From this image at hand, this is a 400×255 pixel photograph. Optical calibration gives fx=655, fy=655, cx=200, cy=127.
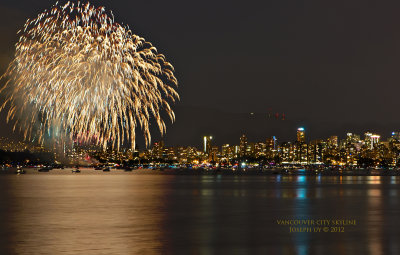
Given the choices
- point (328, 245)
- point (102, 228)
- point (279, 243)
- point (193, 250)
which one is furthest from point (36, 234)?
point (328, 245)

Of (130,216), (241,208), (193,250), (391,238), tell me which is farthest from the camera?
(241,208)

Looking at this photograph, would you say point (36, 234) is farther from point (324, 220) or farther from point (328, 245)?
point (324, 220)

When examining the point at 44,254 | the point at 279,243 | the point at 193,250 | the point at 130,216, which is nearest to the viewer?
the point at 44,254

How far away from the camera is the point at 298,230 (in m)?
27.2

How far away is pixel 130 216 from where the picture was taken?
33.9m

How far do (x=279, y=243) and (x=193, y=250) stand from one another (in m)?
3.39

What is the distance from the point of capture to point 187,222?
104 feet

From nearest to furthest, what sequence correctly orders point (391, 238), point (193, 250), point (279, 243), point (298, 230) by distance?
point (193, 250)
point (279, 243)
point (391, 238)
point (298, 230)

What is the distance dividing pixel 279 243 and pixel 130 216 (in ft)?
42.6

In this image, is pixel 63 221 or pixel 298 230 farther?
pixel 63 221

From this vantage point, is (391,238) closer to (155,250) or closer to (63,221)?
(155,250)

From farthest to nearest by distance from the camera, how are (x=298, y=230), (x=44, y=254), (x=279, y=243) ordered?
(x=298, y=230) → (x=279, y=243) → (x=44, y=254)

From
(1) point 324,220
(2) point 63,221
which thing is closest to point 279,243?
(1) point 324,220

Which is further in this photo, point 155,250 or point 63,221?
point 63,221
